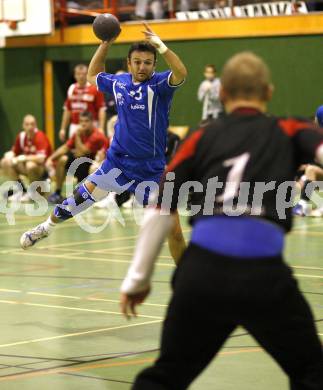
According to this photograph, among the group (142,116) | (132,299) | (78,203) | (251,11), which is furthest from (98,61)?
(251,11)

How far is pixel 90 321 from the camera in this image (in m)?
8.20

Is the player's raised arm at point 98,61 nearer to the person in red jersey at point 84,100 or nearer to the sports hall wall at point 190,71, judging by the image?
the person in red jersey at point 84,100

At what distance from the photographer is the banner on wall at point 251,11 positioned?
21.8 metres

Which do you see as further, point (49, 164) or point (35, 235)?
point (49, 164)

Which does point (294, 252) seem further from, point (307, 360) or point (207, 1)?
point (207, 1)

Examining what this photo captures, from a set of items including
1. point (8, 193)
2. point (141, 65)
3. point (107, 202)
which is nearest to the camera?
point (141, 65)

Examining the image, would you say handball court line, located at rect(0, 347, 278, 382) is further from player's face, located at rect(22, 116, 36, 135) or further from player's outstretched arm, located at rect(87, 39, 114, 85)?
player's face, located at rect(22, 116, 36, 135)

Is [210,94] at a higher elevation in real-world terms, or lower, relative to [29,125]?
higher

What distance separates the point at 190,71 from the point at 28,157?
6.03 meters

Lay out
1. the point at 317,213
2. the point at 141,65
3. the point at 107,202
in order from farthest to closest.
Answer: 1. the point at 107,202
2. the point at 317,213
3. the point at 141,65

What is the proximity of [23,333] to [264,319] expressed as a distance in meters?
3.96

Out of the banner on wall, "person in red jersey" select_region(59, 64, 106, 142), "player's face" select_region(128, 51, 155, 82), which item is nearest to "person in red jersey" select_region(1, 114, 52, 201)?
"person in red jersey" select_region(59, 64, 106, 142)

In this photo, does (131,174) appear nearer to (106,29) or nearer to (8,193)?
(106,29)

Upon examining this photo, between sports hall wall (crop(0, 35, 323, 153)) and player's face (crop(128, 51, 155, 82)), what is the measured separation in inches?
507
